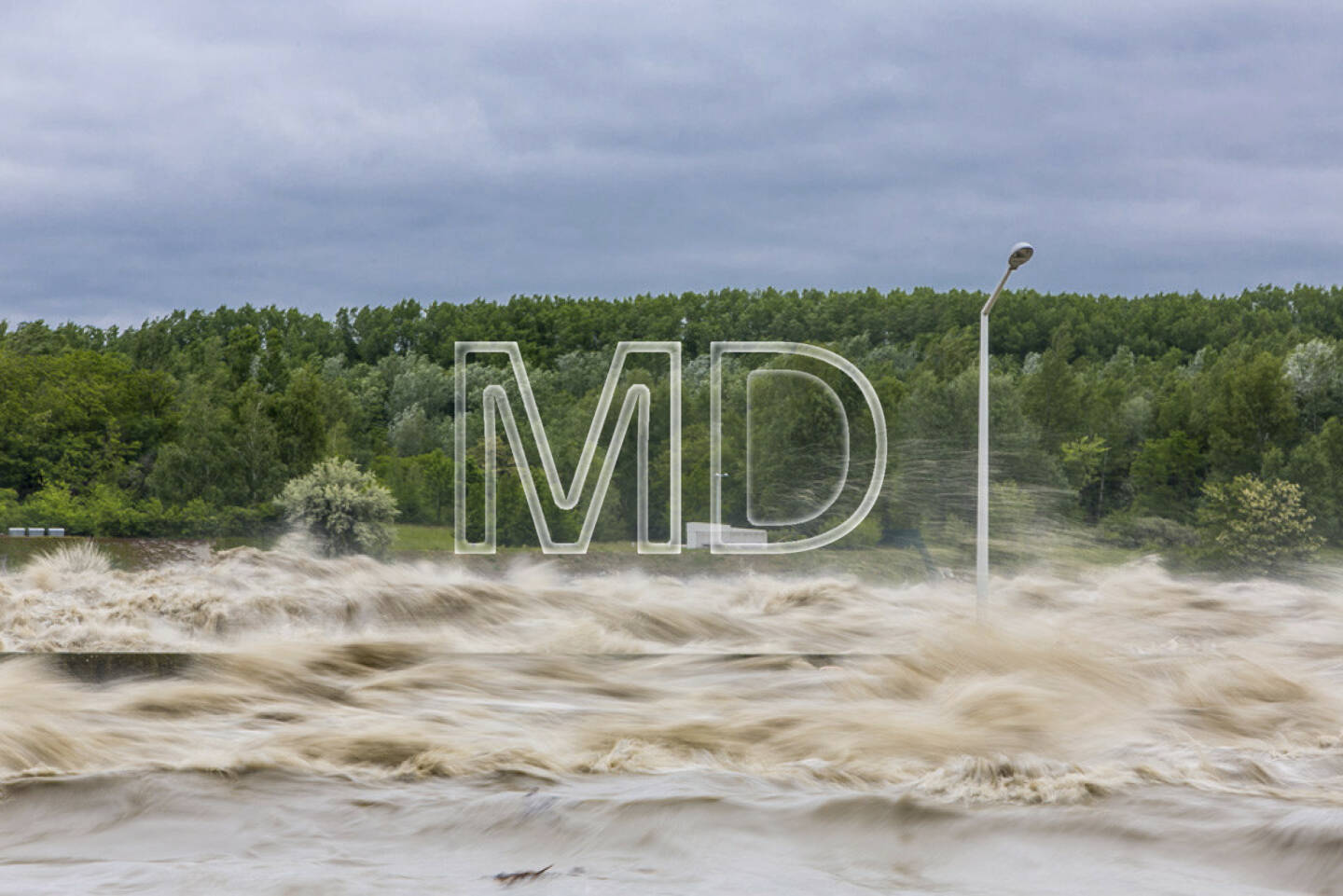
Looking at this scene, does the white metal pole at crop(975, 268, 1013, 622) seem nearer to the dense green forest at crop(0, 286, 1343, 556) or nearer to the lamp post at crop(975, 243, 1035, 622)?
the lamp post at crop(975, 243, 1035, 622)

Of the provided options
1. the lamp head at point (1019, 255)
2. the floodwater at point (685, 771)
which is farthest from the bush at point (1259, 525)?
the floodwater at point (685, 771)

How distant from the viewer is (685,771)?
377 centimetres

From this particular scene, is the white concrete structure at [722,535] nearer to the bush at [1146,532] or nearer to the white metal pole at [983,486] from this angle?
the bush at [1146,532]

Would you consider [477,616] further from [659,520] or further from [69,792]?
[659,520]

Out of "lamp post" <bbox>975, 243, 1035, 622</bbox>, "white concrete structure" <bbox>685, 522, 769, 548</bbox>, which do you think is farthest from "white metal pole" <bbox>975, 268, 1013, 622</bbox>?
"white concrete structure" <bbox>685, 522, 769, 548</bbox>

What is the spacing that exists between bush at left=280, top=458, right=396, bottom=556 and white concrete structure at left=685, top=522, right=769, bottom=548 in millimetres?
10326

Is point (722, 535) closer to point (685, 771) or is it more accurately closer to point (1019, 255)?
point (1019, 255)

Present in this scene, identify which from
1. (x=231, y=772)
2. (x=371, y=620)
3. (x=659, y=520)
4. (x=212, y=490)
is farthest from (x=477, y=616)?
(x=212, y=490)

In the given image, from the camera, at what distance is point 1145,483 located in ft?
141

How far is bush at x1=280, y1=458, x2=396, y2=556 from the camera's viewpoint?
35.8 metres

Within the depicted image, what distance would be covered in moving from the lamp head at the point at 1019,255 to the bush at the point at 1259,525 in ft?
112

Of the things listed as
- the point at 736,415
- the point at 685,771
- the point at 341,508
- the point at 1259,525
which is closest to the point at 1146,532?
the point at 1259,525

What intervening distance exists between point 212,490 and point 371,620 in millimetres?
32788

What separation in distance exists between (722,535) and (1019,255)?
894 inches
